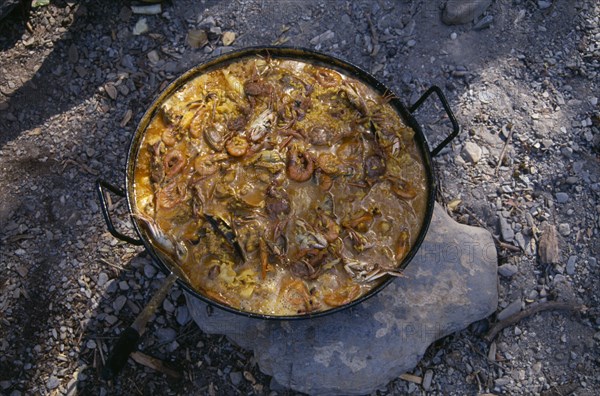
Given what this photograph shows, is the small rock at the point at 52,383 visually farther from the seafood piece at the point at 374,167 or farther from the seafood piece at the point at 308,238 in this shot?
the seafood piece at the point at 374,167

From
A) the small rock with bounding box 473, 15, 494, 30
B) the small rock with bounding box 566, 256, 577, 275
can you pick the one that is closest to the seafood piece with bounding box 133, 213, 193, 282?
the small rock with bounding box 566, 256, 577, 275

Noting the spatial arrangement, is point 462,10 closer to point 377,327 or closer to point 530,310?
point 530,310

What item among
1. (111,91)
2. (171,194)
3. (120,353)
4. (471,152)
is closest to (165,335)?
(120,353)

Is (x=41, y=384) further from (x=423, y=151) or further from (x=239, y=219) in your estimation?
(x=423, y=151)

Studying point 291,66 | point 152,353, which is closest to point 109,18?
point 291,66

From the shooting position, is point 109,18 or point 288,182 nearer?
point 288,182

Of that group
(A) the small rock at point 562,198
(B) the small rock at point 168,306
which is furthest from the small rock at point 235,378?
(A) the small rock at point 562,198
